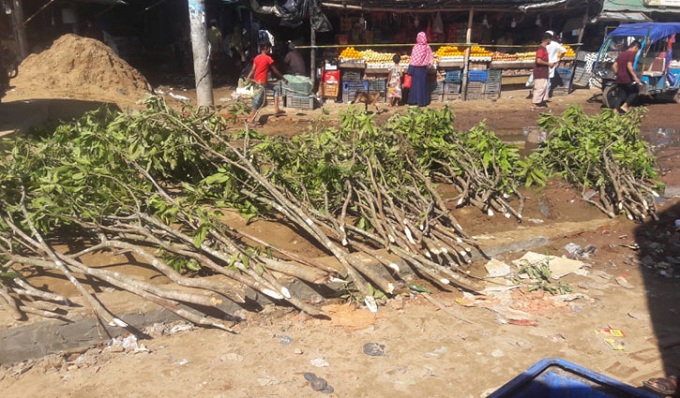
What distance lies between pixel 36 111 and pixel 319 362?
8077mm

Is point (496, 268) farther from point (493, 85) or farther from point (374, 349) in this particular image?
point (493, 85)

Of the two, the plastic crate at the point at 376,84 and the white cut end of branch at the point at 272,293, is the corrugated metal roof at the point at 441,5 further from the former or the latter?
the white cut end of branch at the point at 272,293

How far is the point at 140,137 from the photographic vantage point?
4695mm

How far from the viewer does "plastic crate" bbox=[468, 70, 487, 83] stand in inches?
599

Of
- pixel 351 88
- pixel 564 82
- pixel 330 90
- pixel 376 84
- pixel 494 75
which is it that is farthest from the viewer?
pixel 564 82

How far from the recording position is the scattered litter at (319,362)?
3.58 metres

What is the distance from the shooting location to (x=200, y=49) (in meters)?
10.6

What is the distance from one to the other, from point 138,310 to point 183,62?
1621 cm

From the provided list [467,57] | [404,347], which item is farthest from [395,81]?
[404,347]

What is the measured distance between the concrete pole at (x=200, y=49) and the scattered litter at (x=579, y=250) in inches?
290

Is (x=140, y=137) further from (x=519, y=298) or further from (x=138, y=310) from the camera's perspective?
(x=519, y=298)

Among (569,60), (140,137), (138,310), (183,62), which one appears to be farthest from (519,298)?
(183,62)

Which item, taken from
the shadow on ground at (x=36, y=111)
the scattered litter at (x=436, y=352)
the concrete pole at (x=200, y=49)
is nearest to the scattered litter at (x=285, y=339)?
the scattered litter at (x=436, y=352)

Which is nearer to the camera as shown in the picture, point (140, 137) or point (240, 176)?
point (140, 137)
